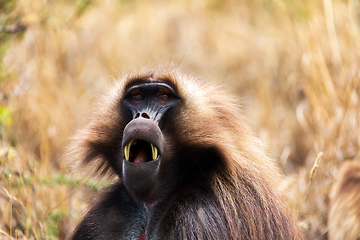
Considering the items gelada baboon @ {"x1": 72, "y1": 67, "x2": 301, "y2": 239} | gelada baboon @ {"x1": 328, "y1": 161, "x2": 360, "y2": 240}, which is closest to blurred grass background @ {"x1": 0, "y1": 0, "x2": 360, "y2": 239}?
gelada baboon @ {"x1": 328, "y1": 161, "x2": 360, "y2": 240}

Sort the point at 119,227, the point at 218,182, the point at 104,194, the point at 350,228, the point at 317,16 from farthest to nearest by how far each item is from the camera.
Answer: the point at 317,16
the point at 350,228
the point at 104,194
the point at 119,227
the point at 218,182

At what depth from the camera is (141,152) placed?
2180 millimetres

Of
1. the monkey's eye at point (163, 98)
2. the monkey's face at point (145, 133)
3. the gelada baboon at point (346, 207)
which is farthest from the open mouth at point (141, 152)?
the gelada baboon at point (346, 207)

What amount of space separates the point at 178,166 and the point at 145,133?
1.09ft

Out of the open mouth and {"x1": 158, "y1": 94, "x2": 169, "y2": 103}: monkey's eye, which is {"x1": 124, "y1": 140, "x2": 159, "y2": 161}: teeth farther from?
{"x1": 158, "y1": 94, "x2": 169, "y2": 103}: monkey's eye

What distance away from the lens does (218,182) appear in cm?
216

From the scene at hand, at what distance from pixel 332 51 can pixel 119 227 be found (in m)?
2.69

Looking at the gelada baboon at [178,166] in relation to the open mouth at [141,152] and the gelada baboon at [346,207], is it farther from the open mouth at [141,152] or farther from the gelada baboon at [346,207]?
the gelada baboon at [346,207]

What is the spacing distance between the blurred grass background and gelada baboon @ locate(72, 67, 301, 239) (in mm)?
340

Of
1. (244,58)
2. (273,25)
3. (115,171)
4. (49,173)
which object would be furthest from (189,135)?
(273,25)

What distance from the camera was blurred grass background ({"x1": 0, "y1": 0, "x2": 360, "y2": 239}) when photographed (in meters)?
3.28

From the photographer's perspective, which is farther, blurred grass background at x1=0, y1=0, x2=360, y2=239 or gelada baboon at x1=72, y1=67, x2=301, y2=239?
blurred grass background at x1=0, y1=0, x2=360, y2=239

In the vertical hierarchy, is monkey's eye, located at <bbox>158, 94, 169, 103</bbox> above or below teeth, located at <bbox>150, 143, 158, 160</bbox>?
above

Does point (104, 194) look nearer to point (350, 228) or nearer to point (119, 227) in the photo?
point (119, 227)
